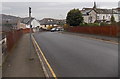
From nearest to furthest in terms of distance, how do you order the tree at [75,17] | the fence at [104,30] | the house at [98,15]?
the fence at [104,30] → the tree at [75,17] → the house at [98,15]

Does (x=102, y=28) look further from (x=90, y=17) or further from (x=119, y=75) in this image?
(x=90, y=17)

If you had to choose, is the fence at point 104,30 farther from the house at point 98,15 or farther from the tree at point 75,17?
the house at point 98,15

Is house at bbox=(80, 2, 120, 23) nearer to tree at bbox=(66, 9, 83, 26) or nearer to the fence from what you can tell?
tree at bbox=(66, 9, 83, 26)

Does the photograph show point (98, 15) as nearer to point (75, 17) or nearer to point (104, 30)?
point (75, 17)

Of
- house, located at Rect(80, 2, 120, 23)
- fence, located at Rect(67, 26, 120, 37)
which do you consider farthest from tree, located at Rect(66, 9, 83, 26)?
house, located at Rect(80, 2, 120, 23)

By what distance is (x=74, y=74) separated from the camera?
404 inches

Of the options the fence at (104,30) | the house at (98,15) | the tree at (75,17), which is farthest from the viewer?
the house at (98,15)

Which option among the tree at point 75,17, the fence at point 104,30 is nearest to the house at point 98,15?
the tree at point 75,17

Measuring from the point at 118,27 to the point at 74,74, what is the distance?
26.3 meters

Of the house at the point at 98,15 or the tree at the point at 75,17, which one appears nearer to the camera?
the tree at the point at 75,17

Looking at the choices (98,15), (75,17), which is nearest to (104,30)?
(75,17)

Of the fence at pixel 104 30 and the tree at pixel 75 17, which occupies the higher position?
the tree at pixel 75 17

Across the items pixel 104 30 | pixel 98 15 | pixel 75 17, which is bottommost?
pixel 104 30

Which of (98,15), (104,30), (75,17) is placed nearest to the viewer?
(104,30)
